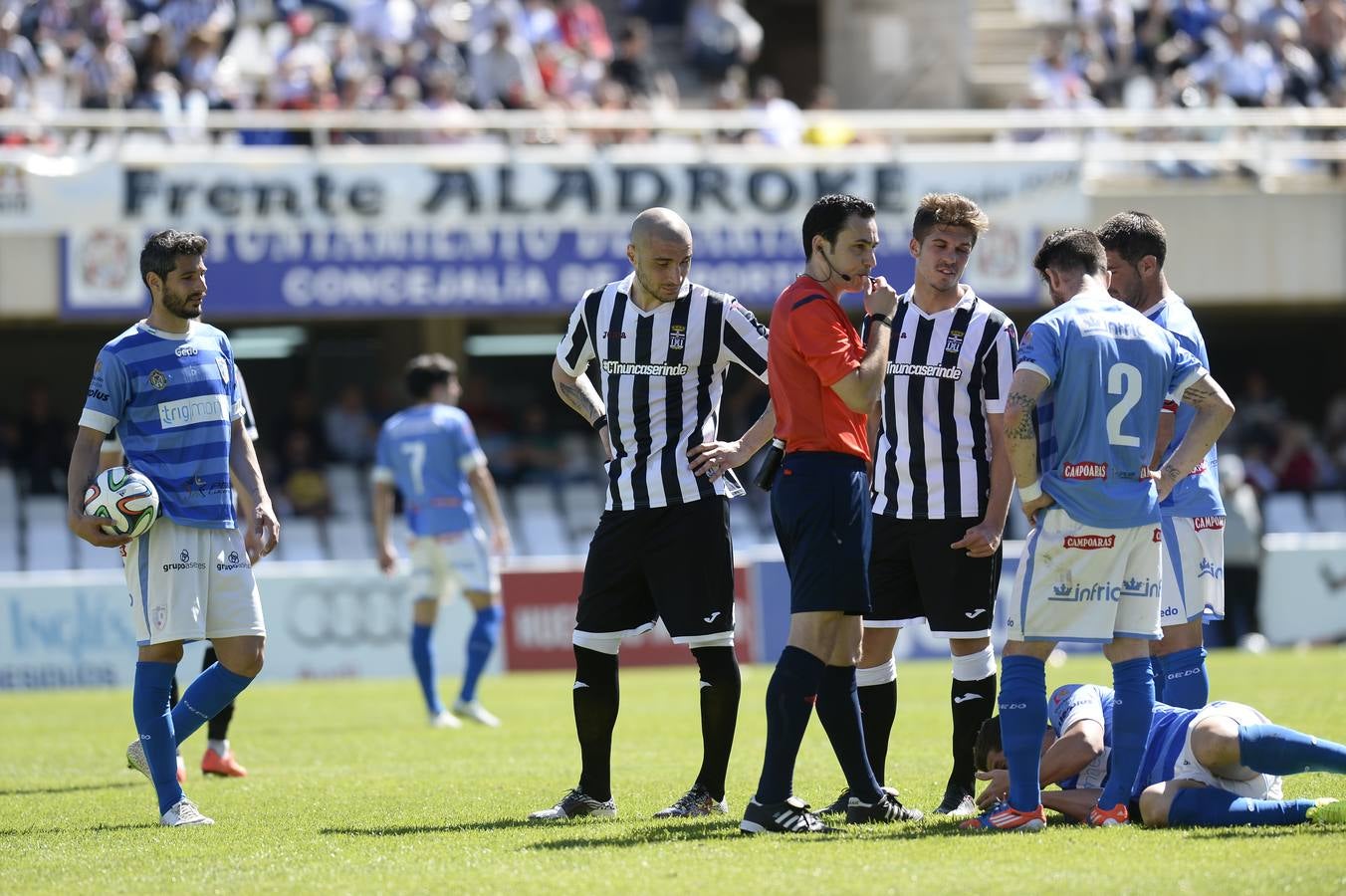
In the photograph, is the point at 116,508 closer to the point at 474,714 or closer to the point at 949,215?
the point at 949,215

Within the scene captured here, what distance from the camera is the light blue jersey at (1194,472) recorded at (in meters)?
7.61

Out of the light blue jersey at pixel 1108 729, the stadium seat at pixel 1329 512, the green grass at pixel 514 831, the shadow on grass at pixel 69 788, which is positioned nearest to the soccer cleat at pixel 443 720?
the green grass at pixel 514 831

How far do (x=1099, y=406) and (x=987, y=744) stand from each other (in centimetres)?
143

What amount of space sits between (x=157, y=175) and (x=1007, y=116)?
9.50m

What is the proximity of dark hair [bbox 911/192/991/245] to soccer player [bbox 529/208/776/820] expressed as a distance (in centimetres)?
80

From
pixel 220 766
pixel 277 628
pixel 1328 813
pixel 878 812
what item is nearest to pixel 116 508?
pixel 220 766

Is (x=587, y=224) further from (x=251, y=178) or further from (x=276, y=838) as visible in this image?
(x=276, y=838)

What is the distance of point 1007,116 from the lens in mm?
21531

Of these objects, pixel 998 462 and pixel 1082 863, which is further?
pixel 998 462

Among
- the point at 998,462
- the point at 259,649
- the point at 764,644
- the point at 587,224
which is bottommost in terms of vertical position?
the point at 764,644

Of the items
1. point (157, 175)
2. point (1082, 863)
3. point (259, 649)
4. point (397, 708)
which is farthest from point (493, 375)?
point (1082, 863)

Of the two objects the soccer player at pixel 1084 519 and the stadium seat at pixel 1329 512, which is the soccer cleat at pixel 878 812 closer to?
the soccer player at pixel 1084 519

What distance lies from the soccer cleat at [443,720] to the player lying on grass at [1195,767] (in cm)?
607

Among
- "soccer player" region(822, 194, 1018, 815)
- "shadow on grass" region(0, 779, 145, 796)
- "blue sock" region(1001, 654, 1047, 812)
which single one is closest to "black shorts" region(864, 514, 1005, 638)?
"soccer player" region(822, 194, 1018, 815)
